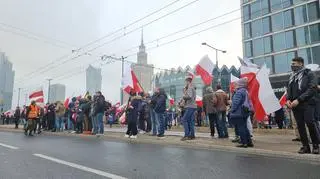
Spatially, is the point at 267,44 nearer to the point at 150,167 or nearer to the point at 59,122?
the point at 59,122

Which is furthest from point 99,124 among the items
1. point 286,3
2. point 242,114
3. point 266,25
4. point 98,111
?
point 266,25

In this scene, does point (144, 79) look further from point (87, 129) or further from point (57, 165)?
point (57, 165)

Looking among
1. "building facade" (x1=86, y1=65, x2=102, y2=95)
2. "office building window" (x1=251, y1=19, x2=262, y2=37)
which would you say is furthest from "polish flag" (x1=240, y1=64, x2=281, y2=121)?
"office building window" (x1=251, y1=19, x2=262, y2=37)

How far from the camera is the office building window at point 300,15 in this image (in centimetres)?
4966

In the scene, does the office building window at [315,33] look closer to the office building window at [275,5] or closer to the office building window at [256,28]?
the office building window at [275,5]

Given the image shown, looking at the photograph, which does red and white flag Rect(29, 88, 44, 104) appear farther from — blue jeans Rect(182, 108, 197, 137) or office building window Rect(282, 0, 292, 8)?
office building window Rect(282, 0, 292, 8)

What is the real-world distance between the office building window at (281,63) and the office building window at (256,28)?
5.70 meters

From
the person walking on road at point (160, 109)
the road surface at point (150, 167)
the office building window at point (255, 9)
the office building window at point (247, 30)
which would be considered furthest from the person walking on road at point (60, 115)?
the office building window at point (247, 30)

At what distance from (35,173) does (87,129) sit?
11.5 metres

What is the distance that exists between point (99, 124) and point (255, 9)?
158 ft

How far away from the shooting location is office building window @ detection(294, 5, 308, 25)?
49.7 meters

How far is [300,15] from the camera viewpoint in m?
50.3

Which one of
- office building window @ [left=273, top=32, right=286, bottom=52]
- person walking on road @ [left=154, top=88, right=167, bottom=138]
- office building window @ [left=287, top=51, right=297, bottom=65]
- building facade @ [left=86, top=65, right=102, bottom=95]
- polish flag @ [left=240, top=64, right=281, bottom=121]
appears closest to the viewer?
polish flag @ [left=240, top=64, right=281, bottom=121]

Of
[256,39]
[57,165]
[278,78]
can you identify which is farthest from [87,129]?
[256,39]
